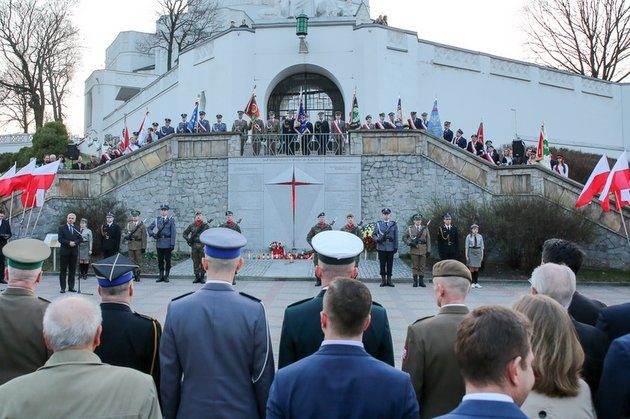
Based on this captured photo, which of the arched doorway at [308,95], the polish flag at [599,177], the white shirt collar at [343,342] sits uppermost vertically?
the arched doorway at [308,95]

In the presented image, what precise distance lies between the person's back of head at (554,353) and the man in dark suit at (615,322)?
99 centimetres

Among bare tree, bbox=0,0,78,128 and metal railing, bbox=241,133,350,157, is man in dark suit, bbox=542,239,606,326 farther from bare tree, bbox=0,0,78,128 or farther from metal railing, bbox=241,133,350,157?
bare tree, bbox=0,0,78,128

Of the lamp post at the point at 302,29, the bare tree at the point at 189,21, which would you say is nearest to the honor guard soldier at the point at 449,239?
the lamp post at the point at 302,29

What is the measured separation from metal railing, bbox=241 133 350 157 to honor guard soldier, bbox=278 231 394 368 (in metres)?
18.8

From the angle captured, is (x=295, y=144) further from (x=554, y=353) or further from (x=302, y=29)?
(x=554, y=353)

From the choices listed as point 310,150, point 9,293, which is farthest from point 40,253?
point 310,150

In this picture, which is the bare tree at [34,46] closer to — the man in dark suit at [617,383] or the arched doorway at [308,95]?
the arched doorway at [308,95]

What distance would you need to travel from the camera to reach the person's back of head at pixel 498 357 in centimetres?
245

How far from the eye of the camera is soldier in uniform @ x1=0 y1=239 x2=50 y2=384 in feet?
13.7

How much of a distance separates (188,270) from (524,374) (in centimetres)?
1685

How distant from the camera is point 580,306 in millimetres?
4645

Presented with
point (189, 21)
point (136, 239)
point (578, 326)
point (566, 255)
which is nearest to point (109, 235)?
point (136, 239)

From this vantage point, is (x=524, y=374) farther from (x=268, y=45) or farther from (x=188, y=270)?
(x=268, y=45)

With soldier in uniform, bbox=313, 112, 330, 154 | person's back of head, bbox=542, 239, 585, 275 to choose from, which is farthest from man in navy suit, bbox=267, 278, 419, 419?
soldier in uniform, bbox=313, 112, 330, 154
